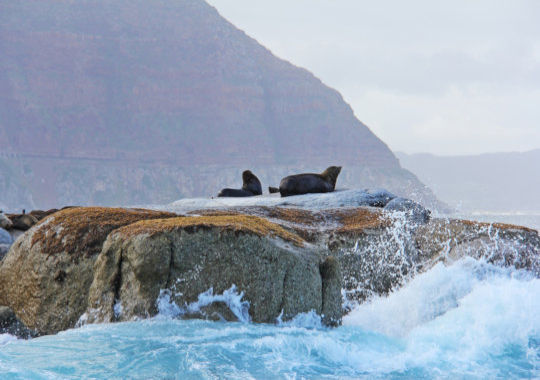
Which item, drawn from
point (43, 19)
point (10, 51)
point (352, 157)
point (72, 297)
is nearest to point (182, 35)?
point (43, 19)

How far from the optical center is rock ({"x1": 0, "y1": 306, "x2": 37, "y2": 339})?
8.03 m

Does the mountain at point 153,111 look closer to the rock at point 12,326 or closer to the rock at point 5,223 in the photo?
the rock at point 5,223

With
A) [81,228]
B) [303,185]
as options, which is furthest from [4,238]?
[81,228]

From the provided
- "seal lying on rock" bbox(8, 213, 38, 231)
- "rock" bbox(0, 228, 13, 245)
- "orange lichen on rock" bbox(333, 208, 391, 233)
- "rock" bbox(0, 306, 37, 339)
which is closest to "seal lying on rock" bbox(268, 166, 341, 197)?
"orange lichen on rock" bbox(333, 208, 391, 233)

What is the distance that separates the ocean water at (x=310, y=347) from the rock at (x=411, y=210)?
3.55 m

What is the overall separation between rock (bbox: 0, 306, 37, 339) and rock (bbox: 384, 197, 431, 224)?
7.25 metres

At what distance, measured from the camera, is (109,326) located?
22.5ft

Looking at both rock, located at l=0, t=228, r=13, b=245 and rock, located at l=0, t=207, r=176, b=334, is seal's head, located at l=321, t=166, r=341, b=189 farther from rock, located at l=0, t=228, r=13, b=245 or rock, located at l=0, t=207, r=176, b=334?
rock, located at l=0, t=207, r=176, b=334

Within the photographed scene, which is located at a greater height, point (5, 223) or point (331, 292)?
point (5, 223)

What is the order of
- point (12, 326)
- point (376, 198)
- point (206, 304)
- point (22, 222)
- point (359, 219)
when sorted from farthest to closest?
1. point (22, 222)
2. point (376, 198)
3. point (359, 219)
4. point (12, 326)
5. point (206, 304)

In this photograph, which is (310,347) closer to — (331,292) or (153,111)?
(331,292)

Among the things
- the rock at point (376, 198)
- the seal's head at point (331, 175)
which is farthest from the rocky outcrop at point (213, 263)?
the seal's head at point (331, 175)

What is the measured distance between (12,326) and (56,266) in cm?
99

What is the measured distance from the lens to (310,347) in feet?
21.3
